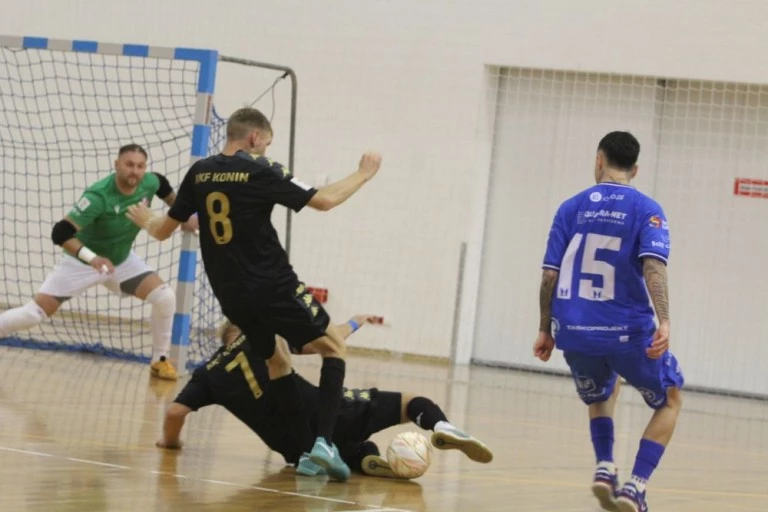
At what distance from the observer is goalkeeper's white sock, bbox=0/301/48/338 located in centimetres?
1034

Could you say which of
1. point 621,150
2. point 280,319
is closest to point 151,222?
point 280,319

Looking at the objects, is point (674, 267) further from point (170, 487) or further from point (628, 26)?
point (170, 487)

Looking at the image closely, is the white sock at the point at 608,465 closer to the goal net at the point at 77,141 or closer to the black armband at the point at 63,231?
the black armband at the point at 63,231

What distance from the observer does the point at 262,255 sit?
612cm

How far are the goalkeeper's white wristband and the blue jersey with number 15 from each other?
201 inches

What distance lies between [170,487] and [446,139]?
31.9ft

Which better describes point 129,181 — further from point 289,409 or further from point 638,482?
point 638,482

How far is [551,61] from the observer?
1416cm

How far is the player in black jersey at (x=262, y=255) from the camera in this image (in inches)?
238

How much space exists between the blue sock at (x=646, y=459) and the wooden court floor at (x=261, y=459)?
0.34 m

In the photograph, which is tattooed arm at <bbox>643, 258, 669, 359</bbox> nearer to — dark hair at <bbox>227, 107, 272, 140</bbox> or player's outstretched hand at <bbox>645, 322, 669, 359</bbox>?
player's outstretched hand at <bbox>645, 322, 669, 359</bbox>

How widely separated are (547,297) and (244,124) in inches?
66.6

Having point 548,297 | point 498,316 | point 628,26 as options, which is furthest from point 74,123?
point 548,297

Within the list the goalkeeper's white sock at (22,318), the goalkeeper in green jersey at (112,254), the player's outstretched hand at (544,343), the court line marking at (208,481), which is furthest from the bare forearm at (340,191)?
the goalkeeper's white sock at (22,318)
